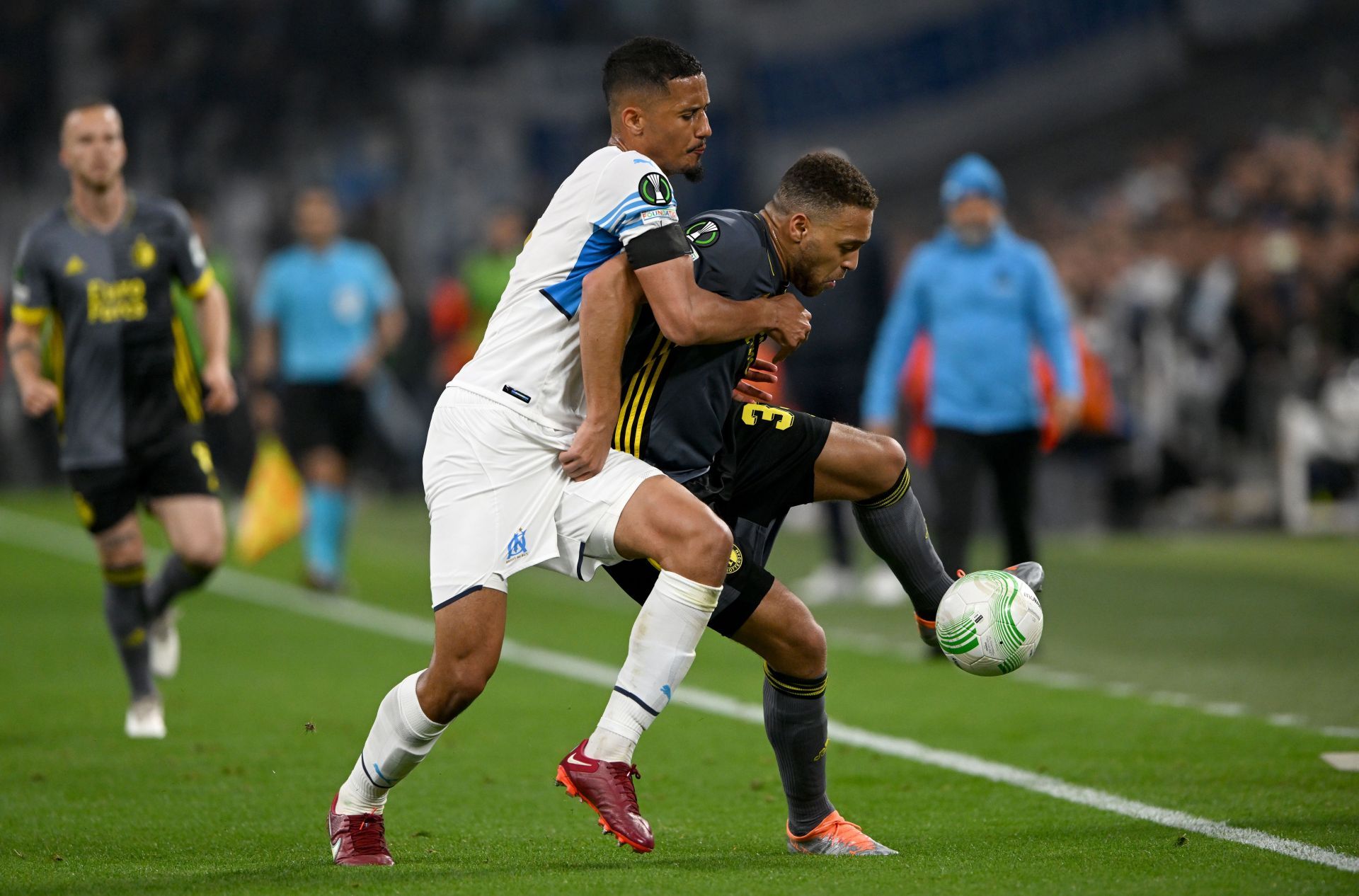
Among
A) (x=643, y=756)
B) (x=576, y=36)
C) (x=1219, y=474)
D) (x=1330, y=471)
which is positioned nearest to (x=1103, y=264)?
(x=1219, y=474)

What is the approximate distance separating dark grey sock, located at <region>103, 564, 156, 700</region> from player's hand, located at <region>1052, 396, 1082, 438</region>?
4846mm

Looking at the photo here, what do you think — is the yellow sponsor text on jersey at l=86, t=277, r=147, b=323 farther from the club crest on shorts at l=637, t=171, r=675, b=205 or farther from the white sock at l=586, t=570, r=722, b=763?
the white sock at l=586, t=570, r=722, b=763

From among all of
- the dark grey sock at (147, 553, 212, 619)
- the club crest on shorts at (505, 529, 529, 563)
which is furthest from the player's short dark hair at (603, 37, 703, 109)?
the dark grey sock at (147, 553, 212, 619)

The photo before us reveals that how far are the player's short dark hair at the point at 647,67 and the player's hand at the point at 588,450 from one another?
0.88 metres

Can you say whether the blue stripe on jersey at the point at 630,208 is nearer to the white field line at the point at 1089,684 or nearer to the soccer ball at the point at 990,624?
the soccer ball at the point at 990,624

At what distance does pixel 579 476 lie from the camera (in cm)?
490

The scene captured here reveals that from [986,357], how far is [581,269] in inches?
210

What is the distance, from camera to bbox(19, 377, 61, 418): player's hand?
7414 mm

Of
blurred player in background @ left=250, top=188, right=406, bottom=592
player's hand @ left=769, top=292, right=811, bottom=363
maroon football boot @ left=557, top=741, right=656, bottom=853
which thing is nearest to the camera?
maroon football boot @ left=557, top=741, right=656, bottom=853

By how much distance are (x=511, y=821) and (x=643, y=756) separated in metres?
1.36

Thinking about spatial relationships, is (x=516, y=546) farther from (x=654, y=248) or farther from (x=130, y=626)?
(x=130, y=626)

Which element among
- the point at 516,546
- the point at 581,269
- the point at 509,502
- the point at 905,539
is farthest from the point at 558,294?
the point at 905,539

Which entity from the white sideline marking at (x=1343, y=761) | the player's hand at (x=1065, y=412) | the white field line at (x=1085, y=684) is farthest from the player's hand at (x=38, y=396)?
the player's hand at (x=1065, y=412)

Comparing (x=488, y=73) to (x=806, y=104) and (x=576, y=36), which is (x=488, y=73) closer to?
(x=576, y=36)
